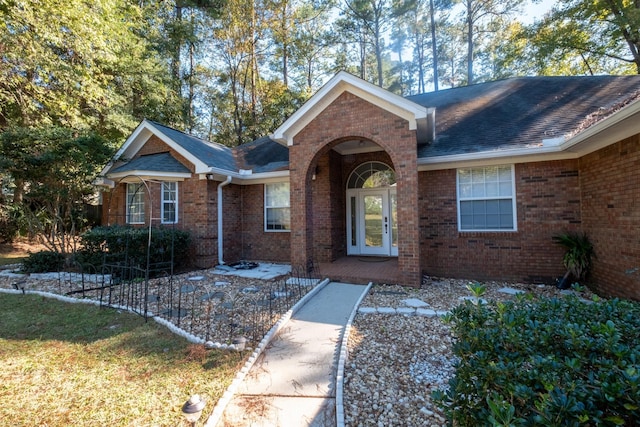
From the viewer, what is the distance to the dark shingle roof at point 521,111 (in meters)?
7.38

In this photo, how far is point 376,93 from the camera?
6.96 m

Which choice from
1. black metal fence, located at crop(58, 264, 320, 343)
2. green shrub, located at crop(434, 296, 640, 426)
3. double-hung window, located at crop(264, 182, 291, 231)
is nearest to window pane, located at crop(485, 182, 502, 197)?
black metal fence, located at crop(58, 264, 320, 343)

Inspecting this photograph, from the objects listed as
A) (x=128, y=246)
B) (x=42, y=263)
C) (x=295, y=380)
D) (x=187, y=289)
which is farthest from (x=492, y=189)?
(x=42, y=263)

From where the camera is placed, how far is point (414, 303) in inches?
224

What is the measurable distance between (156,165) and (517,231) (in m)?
10.8

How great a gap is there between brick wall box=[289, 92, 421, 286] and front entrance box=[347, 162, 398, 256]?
2.63 metres

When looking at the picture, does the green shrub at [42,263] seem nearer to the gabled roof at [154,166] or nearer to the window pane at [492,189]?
the gabled roof at [154,166]

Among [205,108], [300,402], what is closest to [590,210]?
[300,402]

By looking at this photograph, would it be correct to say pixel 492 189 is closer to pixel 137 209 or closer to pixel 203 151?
pixel 203 151

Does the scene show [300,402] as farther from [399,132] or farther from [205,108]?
[205,108]

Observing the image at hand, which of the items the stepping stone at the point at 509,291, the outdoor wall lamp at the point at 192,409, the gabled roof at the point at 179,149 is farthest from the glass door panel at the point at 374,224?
the outdoor wall lamp at the point at 192,409

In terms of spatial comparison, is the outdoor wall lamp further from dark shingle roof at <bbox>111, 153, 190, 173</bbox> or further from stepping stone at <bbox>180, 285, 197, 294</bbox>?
dark shingle roof at <bbox>111, 153, 190, 173</bbox>

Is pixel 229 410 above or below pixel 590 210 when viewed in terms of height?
below

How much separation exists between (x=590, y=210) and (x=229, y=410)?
793cm
